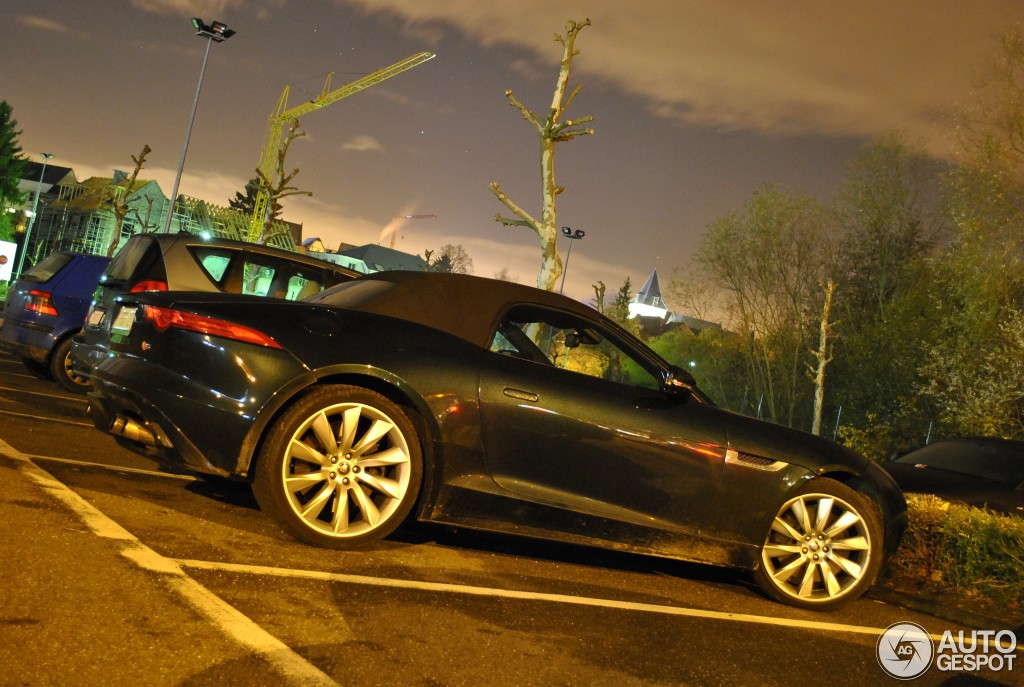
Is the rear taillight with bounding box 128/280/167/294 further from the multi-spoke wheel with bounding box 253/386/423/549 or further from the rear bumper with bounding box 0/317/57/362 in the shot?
the multi-spoke wheel with bounding box 253/386/423/549

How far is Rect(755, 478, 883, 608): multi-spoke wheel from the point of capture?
214 inches

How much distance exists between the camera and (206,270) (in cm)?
838

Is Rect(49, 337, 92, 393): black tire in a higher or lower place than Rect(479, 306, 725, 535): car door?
lower

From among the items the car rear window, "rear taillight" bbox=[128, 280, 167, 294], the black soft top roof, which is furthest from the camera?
the car rear window

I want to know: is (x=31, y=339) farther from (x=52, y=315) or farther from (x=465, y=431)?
(x=465, y=431)

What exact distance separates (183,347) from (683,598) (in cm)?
293

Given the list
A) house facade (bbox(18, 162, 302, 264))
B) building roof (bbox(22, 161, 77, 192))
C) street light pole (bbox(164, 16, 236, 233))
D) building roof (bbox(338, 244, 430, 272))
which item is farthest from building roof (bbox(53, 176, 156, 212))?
street light pole (bbox(164, 16, 236, 233))

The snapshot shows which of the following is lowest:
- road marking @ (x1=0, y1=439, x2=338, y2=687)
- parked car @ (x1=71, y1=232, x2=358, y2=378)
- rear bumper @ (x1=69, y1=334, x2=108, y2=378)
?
road marking @ (x1=0, y1=439, x2=338, y2=687)

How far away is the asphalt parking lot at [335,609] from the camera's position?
9.74ft

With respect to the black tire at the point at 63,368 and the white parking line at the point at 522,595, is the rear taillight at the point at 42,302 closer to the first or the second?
the black tire at the point at 63,368

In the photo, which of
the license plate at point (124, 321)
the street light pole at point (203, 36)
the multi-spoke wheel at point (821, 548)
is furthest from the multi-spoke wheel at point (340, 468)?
the street light pole at point (203, 36)

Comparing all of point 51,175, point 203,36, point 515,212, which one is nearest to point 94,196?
point 51,175

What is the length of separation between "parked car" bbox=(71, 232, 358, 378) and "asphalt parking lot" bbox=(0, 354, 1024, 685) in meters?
2.46

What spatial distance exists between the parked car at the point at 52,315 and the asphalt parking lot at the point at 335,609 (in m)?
4.74
